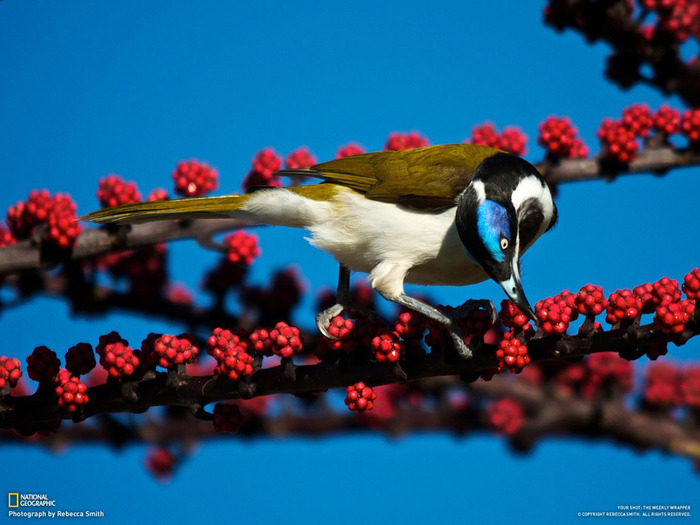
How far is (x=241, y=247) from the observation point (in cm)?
578

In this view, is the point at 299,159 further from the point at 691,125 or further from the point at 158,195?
the point at 691,125

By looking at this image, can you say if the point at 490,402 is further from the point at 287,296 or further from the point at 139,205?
the point at 139,205

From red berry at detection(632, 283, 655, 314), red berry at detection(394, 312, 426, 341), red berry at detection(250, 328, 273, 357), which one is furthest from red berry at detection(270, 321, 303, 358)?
red berry at detection(632, 283, 655, 314)

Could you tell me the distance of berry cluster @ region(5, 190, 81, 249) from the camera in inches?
209

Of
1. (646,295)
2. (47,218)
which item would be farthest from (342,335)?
(47,218)

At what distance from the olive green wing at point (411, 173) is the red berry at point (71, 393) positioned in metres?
1.76

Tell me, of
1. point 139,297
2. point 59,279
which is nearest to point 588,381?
point 139,297

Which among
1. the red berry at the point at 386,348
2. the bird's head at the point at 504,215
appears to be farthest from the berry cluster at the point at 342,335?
the bird's head at the point at 504,215

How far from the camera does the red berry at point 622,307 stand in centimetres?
380

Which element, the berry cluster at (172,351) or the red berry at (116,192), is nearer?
the berry cluster at (172,351)

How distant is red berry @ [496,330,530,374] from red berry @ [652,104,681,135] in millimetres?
2830

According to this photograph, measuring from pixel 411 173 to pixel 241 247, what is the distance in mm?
1234

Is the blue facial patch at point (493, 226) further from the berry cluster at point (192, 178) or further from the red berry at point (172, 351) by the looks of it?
the berry cluster at point (192, 178)

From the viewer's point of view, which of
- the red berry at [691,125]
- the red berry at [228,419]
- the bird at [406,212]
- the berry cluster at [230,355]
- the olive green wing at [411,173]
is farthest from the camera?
the red berry at [691,125]
